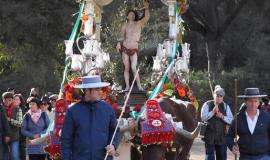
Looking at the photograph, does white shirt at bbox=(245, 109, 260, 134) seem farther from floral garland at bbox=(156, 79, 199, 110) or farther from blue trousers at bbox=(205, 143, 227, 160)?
blue trousers at bbox=(205, 143, 227, 160)

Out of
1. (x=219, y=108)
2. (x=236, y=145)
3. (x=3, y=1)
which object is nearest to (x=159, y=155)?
(x=236, y=145)

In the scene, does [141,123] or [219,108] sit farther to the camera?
[219,108]

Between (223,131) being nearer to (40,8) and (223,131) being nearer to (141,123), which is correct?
(141,123)

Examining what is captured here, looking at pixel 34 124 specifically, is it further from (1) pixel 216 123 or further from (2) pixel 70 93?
(1) pixel 216 123

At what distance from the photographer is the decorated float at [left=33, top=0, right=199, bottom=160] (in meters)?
10.3

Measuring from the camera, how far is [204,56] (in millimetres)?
38156

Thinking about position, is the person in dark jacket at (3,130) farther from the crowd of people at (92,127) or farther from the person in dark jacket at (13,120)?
the person in dark jacket at (13,120)

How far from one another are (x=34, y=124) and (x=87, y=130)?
201 inches

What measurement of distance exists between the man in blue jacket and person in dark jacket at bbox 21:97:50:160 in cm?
482

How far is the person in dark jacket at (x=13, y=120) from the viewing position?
13.0 m

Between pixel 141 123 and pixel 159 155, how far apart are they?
1.85 ft

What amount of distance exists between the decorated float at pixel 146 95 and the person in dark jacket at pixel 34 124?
913 millimetres

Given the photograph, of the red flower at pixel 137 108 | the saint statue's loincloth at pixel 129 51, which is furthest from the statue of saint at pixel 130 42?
the red flower at pixel 137 108

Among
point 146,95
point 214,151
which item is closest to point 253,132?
point 146,95
